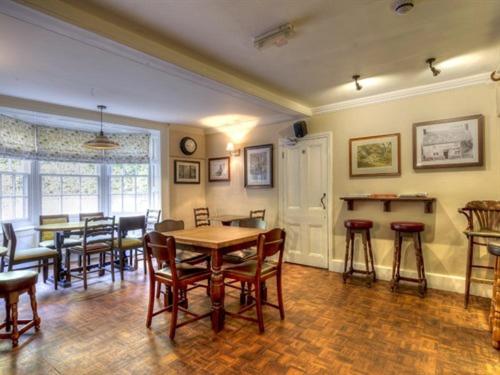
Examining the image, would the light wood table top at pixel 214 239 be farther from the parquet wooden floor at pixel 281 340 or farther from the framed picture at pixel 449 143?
the framed picture at pixel 449 143

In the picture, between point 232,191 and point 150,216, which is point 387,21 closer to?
point 232,191

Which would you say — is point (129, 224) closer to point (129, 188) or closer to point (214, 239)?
point (129, 188)

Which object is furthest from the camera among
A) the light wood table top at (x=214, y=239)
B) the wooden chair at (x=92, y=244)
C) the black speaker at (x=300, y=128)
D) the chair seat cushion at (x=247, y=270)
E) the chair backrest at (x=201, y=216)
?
the chair backrest at (x=201, y=216)

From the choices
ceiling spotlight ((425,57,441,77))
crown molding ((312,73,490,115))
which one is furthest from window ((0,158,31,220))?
ceiling spotlight ((425,57,441,77))

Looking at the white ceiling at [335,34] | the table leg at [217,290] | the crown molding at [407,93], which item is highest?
the white ceiling at [335,34]

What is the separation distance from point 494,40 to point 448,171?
149 cm

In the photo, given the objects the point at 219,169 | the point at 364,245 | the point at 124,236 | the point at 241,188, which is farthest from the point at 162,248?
the point at 219,169

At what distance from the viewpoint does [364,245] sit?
12.4 feet

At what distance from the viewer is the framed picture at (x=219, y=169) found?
223 inches

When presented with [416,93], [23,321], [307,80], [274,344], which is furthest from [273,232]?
[416,93]

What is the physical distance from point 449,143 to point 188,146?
4.24m

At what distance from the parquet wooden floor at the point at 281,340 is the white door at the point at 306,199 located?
4.10 feet

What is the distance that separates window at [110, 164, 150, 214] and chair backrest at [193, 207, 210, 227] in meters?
1.02

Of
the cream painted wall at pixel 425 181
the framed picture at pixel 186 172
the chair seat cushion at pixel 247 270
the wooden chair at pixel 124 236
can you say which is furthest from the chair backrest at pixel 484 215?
the framed picture at pixel 186 172
